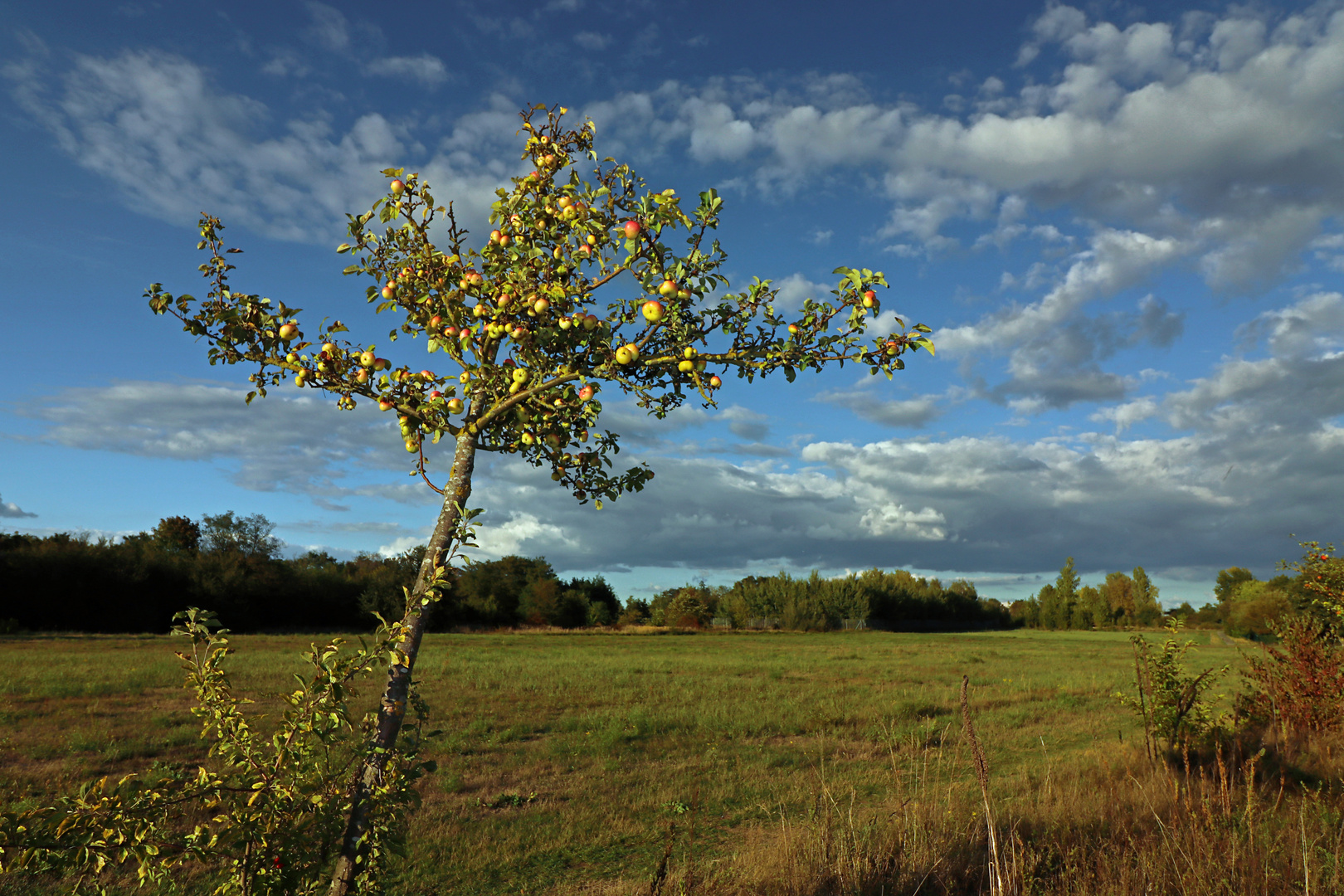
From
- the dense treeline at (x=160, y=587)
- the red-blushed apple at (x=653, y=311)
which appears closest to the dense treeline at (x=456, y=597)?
the dense treeline at (x=160, y=587)

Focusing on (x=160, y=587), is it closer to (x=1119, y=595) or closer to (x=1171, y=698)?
(x=1171, y=698)

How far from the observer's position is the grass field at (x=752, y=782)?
5.26 metres

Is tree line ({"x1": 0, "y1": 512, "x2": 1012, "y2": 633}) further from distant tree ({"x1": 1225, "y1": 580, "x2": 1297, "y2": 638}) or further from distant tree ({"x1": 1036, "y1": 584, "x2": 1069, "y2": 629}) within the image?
distant tree ({"x1": 1225, "y1": 580, "x2": 1297, "y2": 638})

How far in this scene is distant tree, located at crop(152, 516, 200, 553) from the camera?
63656 mm

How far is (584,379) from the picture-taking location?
307cm

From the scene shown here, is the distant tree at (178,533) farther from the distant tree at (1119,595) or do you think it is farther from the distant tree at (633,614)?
the distant tree at (1119,595)

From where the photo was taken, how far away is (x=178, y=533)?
6494 centimetres

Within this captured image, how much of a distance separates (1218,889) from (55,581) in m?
53.1

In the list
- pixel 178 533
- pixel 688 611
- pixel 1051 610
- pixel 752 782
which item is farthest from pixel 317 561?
pixel 1051 610

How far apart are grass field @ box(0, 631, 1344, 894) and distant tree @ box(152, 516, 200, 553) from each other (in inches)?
1888

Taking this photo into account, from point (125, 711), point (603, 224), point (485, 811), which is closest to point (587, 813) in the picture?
point (485, 811)

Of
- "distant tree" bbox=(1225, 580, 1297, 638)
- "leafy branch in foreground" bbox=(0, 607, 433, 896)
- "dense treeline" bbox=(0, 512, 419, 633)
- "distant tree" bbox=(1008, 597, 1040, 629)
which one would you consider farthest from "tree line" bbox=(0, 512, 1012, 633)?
"distant tree" bbox=(1225, 580, 1297, 638)

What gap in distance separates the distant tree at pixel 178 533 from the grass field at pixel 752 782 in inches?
1888

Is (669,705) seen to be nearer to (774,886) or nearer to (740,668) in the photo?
(740,668)
